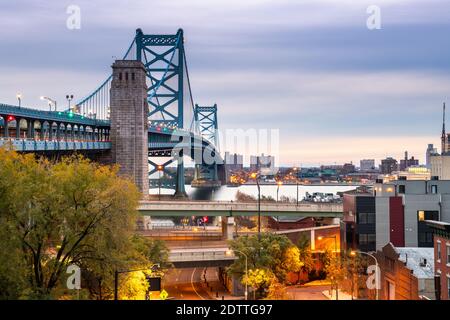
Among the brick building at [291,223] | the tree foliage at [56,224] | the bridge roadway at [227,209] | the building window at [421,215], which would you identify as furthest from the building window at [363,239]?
the brick building at [291,223]

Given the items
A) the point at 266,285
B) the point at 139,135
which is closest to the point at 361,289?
the point at 266,285

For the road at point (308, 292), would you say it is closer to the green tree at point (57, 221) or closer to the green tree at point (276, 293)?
the green tree at point (276, 293)

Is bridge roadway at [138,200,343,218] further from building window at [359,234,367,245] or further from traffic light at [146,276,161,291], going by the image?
traffic light at [146,276,161,291]

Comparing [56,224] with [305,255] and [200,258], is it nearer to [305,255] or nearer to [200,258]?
[200,258]

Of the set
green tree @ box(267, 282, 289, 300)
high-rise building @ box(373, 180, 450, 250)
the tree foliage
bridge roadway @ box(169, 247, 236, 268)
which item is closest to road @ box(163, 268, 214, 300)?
bridge roadway @ box(169, 247, 236, 268)
